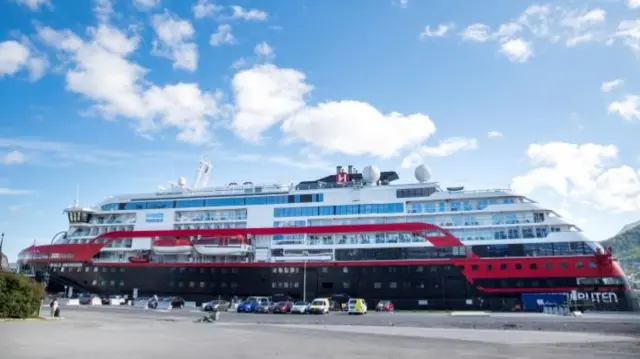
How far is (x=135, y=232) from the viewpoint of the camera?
55.9 metres

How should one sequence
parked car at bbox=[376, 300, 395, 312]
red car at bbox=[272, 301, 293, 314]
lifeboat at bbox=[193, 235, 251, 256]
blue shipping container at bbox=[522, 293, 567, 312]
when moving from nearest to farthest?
blue shipping container at bbox=[522, 293, 567, 312] < red car at bbox=[272, 301, 293, 314] < parked car at bbox=[376, 300, 395, 312] < lifeboat at bbox=[193, 235, 251, 256]

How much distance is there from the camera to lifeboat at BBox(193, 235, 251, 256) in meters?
51.2

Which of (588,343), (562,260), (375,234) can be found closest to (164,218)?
(375,234)

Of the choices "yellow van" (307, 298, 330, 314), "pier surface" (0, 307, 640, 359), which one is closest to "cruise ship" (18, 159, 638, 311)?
"yellow van" (307, 298, 330, 314)

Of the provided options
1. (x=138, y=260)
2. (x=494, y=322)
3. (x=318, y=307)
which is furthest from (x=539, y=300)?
(x=138, y=260)

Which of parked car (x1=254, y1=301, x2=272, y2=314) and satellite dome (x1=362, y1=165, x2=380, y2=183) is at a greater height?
satellite dome (x1=362, y1=165, x2=380, y2=183)

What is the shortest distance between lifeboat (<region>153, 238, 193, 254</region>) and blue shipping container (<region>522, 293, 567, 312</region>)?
3733 cm

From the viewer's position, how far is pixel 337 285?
1887 inches

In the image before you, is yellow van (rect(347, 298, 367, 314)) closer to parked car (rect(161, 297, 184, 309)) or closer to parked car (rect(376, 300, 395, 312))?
parked car (rect(376, 300, 395, 312))

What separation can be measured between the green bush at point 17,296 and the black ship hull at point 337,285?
2745cm

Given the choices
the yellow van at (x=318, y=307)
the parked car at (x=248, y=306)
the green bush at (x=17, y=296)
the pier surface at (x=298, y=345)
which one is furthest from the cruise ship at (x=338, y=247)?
the green bush at (x=17, y=296)

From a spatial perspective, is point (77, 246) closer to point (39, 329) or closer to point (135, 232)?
point (135, 232)

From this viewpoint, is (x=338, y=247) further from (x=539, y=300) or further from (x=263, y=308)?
(x=539, y=300)

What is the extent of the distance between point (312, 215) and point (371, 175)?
340 inches
